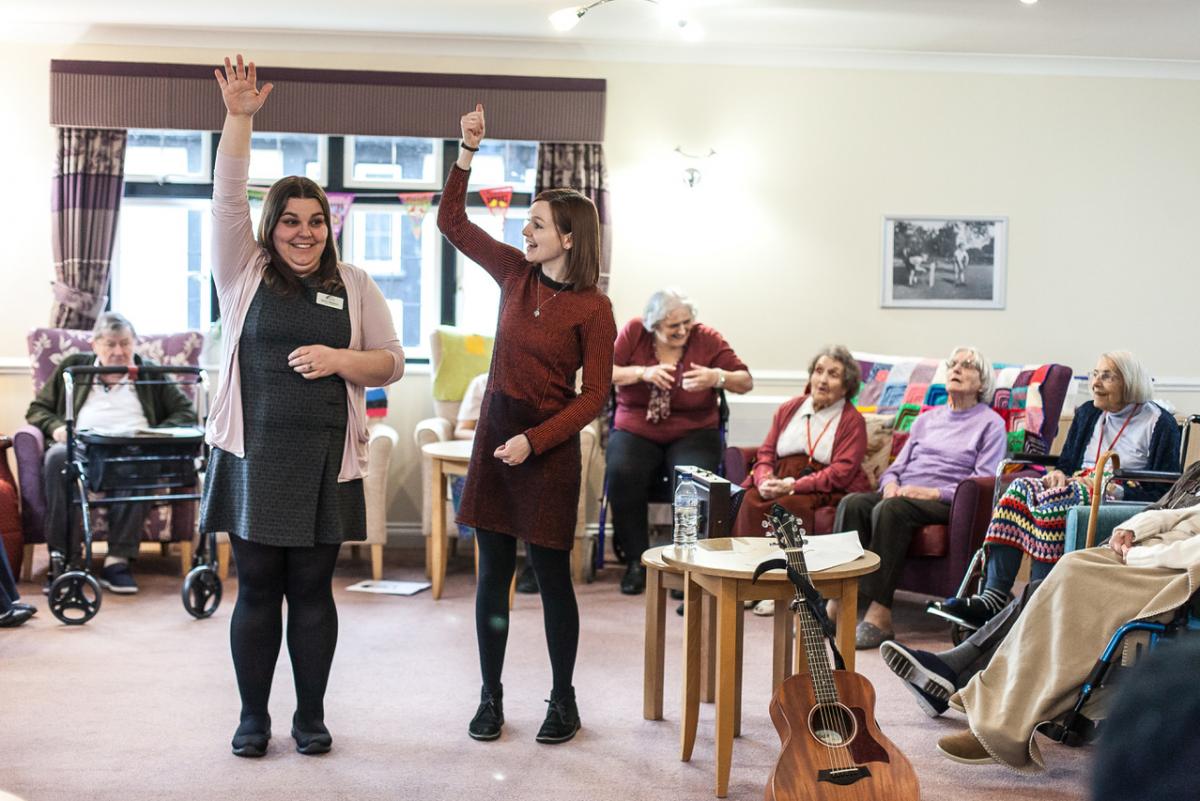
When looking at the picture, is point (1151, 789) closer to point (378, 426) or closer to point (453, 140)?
point (378, 426)

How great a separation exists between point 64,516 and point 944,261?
409cm

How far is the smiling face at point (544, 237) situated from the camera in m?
2.81

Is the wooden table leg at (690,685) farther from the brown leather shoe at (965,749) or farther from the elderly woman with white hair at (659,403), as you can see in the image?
the elderly woman with white hair at (659,403)

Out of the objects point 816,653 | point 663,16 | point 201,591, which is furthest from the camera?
point 663,16

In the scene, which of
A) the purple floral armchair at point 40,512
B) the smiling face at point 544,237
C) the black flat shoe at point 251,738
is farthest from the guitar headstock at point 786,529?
the purple floral armchair at point 40,512

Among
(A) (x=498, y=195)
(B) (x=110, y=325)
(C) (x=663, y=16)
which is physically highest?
(C) (x=663, y=16)

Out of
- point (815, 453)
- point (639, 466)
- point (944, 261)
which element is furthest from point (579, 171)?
point (815, 453)

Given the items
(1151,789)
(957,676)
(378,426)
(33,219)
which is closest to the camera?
(1151,789)

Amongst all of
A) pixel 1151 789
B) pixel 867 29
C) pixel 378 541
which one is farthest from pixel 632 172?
pixel 1151 789

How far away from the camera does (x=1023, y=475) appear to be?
4.09m

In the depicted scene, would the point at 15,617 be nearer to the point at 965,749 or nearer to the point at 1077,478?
the point at 965,749

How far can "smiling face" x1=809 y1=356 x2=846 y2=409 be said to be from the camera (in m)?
4.55

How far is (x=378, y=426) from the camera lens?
5.42 metres

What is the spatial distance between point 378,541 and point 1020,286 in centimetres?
333
